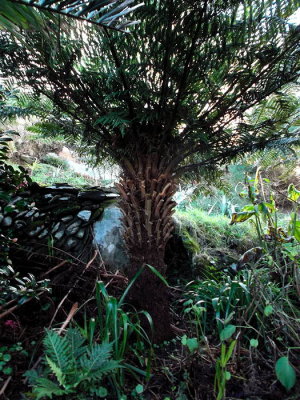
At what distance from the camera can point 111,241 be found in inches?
78.8

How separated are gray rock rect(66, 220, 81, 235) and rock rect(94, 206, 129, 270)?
0.14m

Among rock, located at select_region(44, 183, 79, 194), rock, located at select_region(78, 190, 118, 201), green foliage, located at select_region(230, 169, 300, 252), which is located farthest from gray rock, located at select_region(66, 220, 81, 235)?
green foliage, located at select_region(230, 169, 300, 252)

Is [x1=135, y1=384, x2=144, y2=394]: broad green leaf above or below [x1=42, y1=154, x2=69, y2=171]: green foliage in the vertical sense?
below

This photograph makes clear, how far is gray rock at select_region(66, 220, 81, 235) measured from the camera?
6.64ft

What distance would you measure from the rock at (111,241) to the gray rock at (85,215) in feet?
0.27

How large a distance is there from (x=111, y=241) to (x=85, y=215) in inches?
12.3

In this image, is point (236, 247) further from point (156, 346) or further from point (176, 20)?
point (176, 20)

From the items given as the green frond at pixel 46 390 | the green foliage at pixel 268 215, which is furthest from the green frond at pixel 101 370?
the green foliage at pixel 268 215

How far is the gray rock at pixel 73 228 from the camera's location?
2.02 m

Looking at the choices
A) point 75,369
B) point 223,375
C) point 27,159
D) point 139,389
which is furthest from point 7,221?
point 27,159

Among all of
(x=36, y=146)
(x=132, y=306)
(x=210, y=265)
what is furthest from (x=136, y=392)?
(x=36, y=146)

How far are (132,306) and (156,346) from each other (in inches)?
8.6

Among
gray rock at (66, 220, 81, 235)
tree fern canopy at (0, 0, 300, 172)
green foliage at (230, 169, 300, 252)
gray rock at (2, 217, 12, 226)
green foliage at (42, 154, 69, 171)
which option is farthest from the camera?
green foliage at (42, 154, 69, 171)

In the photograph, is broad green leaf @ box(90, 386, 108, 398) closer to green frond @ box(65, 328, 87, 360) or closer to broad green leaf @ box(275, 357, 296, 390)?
green frond @ box(65, 328, 87, 360)
